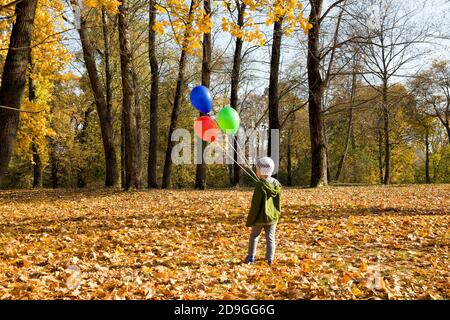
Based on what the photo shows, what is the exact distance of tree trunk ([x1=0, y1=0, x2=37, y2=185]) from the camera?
7.13 m

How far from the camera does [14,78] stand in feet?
23.5

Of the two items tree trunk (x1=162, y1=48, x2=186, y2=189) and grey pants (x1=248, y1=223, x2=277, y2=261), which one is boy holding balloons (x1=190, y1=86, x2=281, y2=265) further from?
tree trunk (x1=162, y1=48, x2=186, y2=189)

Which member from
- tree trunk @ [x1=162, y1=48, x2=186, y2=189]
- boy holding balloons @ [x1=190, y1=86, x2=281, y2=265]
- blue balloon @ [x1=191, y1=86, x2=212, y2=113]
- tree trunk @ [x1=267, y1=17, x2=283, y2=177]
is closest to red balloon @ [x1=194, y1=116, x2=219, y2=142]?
blue balloon @ [x1=191, y1=86, x2=212, y2=113]

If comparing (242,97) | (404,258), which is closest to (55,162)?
(242,97)

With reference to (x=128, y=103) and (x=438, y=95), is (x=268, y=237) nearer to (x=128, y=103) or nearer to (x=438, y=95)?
(x=128, y=103)

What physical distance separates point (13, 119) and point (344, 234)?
6443 millimetres

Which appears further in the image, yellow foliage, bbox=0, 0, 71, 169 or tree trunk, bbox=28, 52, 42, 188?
tree trunk, bbox=28, 52, 42, 188

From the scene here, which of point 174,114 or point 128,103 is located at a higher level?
point 174,114

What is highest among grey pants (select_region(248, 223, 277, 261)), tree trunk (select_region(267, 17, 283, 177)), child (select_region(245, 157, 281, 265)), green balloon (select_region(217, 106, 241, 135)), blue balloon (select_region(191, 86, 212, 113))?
tree trunk (select_region(267, 17, 283, 177))

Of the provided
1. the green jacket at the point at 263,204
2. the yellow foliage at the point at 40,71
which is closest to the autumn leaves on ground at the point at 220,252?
the green jacket at the point at 263,204

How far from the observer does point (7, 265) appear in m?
5.53

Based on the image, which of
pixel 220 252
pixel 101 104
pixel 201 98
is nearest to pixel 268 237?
pixel 220 252

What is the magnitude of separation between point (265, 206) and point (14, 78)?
5.14 metres
